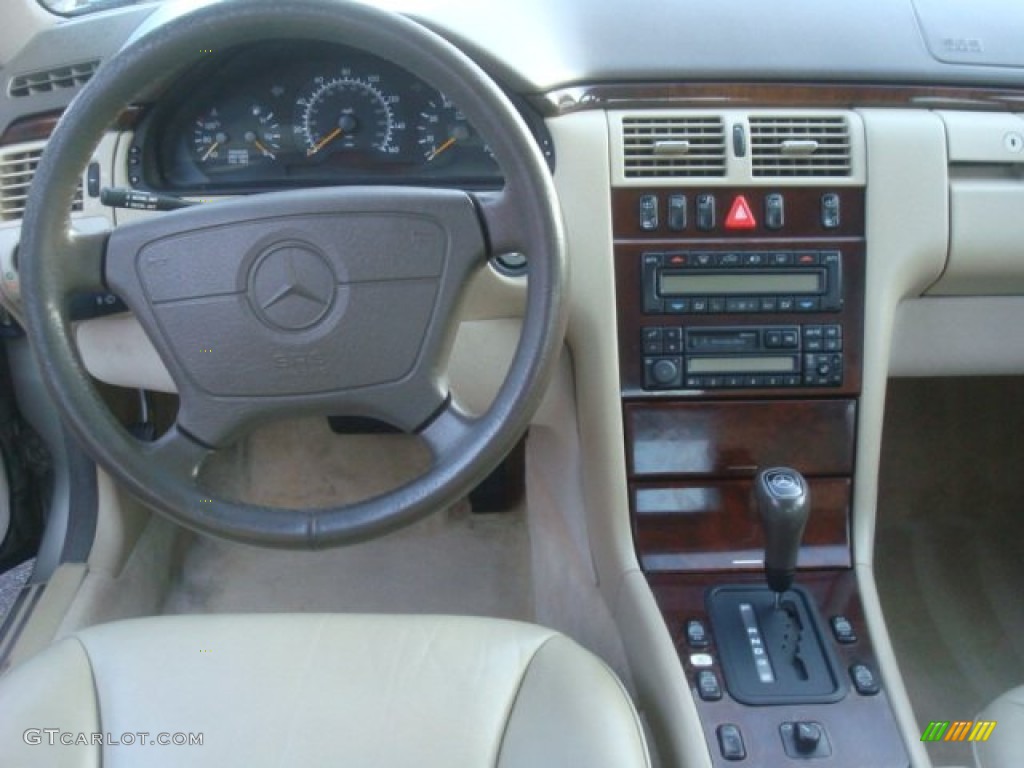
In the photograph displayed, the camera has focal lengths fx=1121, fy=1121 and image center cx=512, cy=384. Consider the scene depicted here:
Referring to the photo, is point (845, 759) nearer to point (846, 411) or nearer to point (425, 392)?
point (846, 411)

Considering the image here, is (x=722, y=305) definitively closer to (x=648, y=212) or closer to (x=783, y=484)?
(x=648, y=212)

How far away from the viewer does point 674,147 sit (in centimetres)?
145

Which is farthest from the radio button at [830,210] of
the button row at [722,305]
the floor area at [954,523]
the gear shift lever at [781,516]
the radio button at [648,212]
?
the floor area at [954,523]

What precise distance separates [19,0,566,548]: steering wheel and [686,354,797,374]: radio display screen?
434 millimetres

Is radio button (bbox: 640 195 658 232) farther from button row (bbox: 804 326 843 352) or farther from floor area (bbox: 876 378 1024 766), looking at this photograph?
floor area (bbox: 876 378 1024 766)

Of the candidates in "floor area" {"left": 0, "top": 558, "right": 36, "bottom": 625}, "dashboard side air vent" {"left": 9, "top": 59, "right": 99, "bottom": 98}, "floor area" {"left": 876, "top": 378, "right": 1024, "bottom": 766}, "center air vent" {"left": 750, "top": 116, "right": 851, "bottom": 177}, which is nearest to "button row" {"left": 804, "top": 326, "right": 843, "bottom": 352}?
"center air vent" {"left": 750, "top": 116, "right": 851, "bottom": 177}

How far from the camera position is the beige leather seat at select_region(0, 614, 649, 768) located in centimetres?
108

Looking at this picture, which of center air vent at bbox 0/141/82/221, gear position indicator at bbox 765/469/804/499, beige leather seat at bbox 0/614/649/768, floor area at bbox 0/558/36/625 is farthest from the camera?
floor area at bbox 0/558/36/625

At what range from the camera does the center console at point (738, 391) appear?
1449mm

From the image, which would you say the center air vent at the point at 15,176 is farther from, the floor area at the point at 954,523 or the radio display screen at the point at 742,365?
the floor area at the point at 954,523

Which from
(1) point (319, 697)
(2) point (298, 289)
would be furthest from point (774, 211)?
(1) point (319, 697)

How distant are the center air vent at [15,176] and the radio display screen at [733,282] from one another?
890 mm

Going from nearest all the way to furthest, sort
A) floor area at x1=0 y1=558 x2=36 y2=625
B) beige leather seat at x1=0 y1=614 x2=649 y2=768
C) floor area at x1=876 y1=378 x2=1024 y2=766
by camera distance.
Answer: beige leather seat at x1=0 y1=614 x2=649 y2=768
floor area at x1=876 y1=378 x2=1024 y2=766
floor area at x1=0 y1=558 x2=36 y2=625

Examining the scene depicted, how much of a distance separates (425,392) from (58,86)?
78 centimetres
